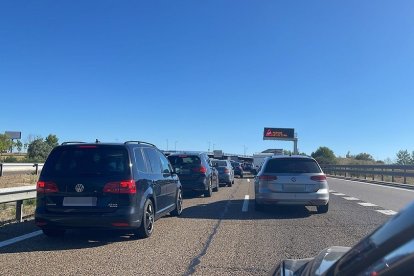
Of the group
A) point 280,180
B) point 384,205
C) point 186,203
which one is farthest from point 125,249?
point 384,205

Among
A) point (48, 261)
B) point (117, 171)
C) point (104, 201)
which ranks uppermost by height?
point (117, 171)

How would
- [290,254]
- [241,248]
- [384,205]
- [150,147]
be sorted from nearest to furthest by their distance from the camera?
1. [290,254]
2. [241,248]
3. [150,147]
4. [384,205]

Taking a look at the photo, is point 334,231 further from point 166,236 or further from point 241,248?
point 166,236

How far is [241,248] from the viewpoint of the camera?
7453mm

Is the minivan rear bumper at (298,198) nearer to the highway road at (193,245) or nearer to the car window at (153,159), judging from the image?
the highway road at (193,245)

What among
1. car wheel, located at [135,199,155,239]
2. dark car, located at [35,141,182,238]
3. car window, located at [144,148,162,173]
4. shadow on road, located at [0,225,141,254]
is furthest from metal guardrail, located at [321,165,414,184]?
dark car, located at [35,141,182,238]

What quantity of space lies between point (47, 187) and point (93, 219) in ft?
3.25

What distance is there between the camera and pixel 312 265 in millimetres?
2494

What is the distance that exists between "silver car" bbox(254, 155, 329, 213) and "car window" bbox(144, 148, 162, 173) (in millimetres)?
3121

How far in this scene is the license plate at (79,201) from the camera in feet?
25.2

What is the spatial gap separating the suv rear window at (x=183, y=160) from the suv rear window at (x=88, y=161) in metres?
8.34

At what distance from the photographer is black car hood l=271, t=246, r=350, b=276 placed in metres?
2.33

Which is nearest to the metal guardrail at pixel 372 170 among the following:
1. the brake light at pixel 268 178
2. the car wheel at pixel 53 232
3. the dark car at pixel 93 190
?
the brake light at pixel 268 178

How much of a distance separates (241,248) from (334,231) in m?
2.50
